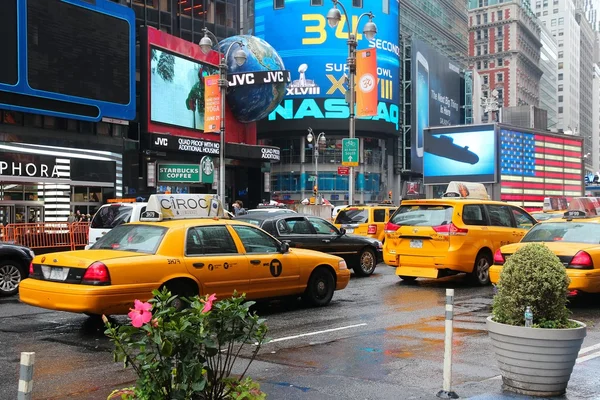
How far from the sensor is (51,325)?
10.2m

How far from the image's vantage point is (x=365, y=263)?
695 inches

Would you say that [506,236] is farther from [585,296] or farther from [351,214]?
[351,214]

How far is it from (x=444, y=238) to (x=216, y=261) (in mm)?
5995

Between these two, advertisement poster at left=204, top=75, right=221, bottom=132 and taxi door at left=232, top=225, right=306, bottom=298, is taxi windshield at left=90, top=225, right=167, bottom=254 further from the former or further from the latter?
advertisement poster at left=204, top=75, right=221, bottom=132

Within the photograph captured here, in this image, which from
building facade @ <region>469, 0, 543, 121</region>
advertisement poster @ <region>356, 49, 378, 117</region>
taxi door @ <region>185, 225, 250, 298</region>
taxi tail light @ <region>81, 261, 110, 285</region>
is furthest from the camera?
building facade @ <region>469, 0, 543, 121</region>

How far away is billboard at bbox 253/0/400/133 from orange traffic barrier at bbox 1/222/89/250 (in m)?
50.0

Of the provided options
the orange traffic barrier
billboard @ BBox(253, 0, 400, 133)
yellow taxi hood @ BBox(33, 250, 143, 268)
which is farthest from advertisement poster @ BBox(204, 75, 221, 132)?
billboard @ BBox(253, 0, 400, 133)

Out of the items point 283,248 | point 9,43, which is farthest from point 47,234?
point 283,248

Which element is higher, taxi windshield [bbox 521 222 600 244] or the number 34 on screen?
the number 34 on screen

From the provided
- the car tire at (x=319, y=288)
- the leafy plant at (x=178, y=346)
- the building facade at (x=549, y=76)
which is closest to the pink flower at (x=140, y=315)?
the leafy plant at (x=178, y=346)

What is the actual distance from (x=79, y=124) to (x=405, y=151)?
174 ft

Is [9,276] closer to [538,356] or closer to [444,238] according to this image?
[444,238]

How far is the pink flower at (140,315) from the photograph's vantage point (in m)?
3.95

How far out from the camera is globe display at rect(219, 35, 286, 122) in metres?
44.3
